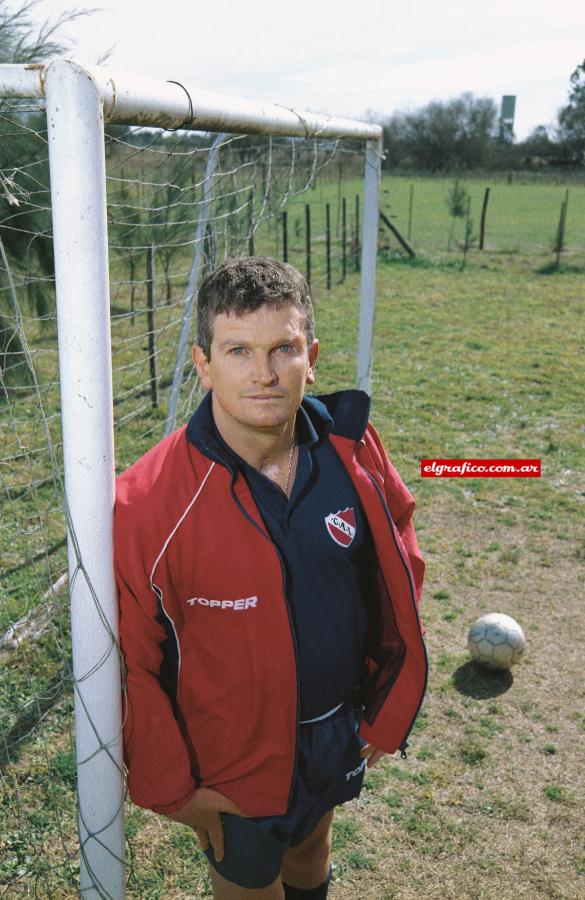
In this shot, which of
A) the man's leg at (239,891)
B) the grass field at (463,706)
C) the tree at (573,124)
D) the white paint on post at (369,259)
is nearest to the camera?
the man's leg at (239,891)

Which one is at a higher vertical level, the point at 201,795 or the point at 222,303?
the point at 222,303

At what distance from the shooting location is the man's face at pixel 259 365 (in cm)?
162

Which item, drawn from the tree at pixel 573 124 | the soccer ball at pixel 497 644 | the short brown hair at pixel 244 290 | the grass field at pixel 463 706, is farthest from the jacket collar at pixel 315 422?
the tree at pixel 573 124

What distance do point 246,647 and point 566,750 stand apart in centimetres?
204

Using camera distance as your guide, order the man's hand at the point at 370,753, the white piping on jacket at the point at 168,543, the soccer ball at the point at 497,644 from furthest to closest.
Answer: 1. the soccer ball at the point at 497,644
2. the man's hand at the point at 370,753
3. the white piping on jacket at the point at 168,543

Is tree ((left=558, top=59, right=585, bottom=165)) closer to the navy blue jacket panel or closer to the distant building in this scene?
the distant building

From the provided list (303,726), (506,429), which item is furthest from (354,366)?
(303,726)

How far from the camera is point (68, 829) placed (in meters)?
2.75

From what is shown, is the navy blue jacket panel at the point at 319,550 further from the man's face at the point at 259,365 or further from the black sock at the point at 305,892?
the black sock at the point at 305,892

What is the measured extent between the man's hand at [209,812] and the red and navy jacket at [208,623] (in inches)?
1.0

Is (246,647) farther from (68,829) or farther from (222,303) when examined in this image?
(68,829)

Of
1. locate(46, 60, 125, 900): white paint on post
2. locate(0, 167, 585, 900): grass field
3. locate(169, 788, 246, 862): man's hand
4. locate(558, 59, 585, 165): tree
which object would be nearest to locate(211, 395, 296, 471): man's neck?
locate(46, 60, 125, 900): white paint on post

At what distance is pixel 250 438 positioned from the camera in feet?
5.62

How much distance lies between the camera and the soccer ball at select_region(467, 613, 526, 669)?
11.7ft
